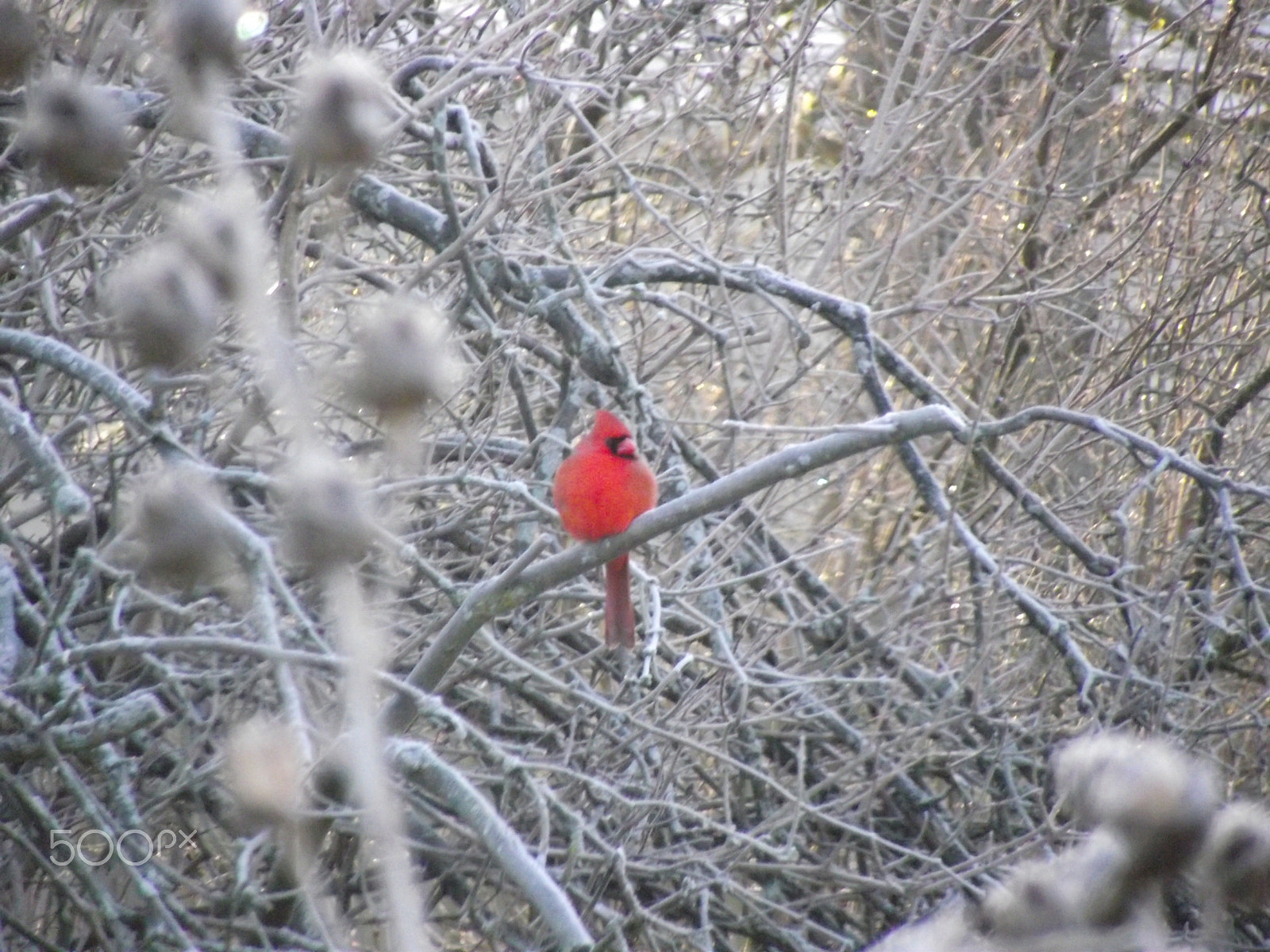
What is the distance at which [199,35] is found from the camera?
3.70 feet

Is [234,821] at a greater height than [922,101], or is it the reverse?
[922,101]

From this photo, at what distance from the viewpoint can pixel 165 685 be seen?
11.5ft

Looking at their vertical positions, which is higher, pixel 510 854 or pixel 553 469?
pixel 553 469

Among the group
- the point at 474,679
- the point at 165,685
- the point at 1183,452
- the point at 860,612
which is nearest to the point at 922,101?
the point at 1183,452

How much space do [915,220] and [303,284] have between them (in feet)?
11.6

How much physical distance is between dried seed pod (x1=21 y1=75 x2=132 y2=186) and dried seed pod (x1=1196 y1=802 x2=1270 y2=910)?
109 centimetres

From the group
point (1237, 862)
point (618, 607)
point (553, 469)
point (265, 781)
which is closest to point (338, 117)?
point (265, 781)

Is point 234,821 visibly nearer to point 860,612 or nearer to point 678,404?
point 860,612

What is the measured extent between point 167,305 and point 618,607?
9.27ft

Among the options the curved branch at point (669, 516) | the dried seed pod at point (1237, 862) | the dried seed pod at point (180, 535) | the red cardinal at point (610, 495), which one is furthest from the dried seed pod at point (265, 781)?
the red cardinal at point (610, 495)

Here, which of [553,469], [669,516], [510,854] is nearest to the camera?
[510,854]

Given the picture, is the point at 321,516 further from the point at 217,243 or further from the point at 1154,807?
the point at 1154,807

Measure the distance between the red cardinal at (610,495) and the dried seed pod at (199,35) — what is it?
8.76ft

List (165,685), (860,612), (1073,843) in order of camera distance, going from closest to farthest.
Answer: (165,685) → (1073,843) → (860,612)
